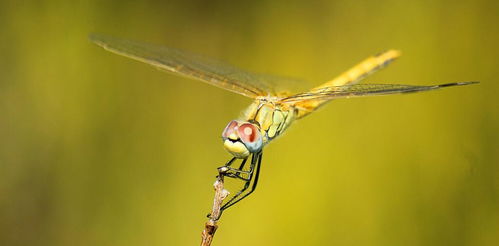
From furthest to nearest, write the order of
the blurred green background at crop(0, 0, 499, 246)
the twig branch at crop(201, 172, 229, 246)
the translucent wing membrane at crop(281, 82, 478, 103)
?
the blurred green background at crop(0, 0, 499, 246)
the translucent wing membrane at crop(281, 82, 478, 103)
the twig branch at crop(201, 172, 229, 246)

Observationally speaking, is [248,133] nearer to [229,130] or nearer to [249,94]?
[229,130]

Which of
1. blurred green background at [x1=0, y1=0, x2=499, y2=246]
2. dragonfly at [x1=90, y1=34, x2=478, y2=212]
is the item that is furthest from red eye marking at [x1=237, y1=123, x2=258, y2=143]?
blurred green background at [x1=0, y1=0, x2=499, y2=246]

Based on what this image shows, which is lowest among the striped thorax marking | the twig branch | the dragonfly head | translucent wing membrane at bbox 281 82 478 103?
the twig branch

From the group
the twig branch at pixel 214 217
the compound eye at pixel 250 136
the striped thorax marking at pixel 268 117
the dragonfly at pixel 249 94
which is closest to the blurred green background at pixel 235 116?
the dragonfly at pixel 249 94

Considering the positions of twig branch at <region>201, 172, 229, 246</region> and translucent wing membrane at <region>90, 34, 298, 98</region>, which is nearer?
twig branch at <region>201, 172, 229, 246</region>

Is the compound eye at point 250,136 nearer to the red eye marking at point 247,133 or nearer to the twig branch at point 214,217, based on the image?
the red eye marking at point 247,133

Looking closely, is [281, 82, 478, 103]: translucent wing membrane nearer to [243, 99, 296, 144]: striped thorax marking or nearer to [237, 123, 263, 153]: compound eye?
[243, 99, 296, 144]: striped thorax marking

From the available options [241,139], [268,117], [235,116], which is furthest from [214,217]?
[235,116]
